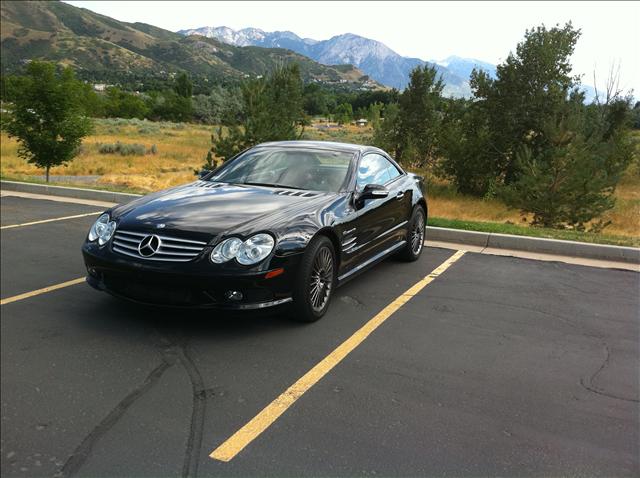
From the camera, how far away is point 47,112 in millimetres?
15539

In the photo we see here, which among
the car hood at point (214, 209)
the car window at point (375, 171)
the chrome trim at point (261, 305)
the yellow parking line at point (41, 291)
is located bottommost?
the yellow parking line at point (41, 291)

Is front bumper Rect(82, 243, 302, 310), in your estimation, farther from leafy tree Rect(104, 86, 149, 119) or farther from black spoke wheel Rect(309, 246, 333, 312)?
leafy tree Rect(104, 86, 149, 119)

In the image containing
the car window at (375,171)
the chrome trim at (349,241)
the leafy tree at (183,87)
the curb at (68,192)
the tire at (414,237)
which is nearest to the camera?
the chrome trim at (349,241)

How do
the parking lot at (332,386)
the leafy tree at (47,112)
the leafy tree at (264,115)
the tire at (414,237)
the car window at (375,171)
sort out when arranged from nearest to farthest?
1. the parking lot at (332,386)
2. the car window at (375,171)
3. the tire at (414,237)
4. the leafy tree at (47,112)
5. the leafy tree at (264,115)

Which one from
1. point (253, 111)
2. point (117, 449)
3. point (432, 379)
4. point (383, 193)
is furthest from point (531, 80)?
point (117, 449)

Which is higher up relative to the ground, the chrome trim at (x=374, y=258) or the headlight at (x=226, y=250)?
the headlight at (x=226, y=250)

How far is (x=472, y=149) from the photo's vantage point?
20.2 metres

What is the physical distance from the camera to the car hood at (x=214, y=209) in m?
4.03

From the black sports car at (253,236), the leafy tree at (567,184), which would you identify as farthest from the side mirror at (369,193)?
the leafy tree at (567,184)

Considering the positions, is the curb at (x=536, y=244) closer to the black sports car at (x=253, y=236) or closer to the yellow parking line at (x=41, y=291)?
the black sports car at (x=253, y=236)

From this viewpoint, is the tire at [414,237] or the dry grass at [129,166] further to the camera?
the dry grass at [129,166]

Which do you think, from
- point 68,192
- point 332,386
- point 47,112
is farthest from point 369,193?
point 47,112

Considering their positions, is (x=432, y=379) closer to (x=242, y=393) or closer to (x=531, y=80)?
(x=242, y=393)

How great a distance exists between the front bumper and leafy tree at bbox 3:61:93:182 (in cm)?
1324
